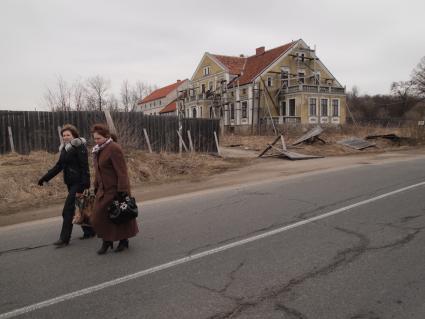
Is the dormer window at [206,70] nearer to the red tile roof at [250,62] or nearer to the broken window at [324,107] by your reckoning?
the red tile roof at [250,62]

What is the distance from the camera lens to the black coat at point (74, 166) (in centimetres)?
595

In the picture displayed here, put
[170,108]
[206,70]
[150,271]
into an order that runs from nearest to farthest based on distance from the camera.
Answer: [150,271]
[206,70]
[170,108]

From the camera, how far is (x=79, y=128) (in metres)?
16.1

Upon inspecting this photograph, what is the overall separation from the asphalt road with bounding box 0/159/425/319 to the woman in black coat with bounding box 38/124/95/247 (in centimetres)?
32

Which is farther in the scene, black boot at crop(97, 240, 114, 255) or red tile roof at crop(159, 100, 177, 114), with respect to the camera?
red tile roof at crop(159, 100, 177, 114)

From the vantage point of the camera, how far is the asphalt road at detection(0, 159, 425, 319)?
3.75m

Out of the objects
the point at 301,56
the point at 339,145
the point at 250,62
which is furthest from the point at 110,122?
the point at 250,62

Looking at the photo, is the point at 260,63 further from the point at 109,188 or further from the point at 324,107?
the point at 109,188

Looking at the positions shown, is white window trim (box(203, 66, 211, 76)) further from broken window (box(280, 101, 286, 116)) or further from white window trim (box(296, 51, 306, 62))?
broken window (box(280, 101, 286, 116))

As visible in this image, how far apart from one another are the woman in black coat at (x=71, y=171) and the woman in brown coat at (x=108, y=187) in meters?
0.65

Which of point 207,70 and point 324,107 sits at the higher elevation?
point 207,70

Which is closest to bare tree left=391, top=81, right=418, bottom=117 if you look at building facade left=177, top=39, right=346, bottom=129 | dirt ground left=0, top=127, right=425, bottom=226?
building facade left=177, top=39, right=346, bottom=129

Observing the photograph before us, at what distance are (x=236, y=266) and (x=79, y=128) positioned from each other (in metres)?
12.8

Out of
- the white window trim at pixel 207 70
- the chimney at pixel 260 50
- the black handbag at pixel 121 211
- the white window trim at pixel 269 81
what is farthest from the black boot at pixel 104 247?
the white window trim at pixel 207 70
